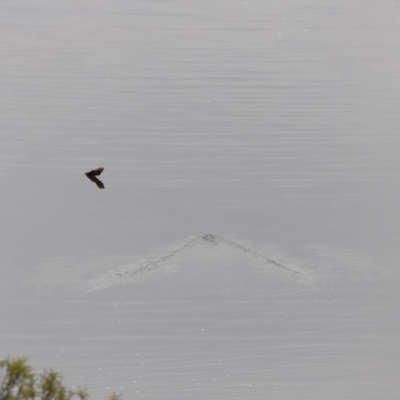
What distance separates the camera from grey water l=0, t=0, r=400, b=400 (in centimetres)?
774

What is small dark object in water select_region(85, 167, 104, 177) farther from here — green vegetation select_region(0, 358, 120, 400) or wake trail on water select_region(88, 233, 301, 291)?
green vegetation select_region(0, 358, 120, 400)

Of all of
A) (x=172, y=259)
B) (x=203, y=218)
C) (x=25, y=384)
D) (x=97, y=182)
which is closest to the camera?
(x=25, y=384)

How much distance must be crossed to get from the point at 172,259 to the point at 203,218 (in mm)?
1354

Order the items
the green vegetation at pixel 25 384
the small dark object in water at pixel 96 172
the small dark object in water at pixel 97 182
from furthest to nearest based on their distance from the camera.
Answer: the small dark object in water at pixel 96 172 < the small dark object in water at pixel 97 182 < the green vegetation at pixel 25 384

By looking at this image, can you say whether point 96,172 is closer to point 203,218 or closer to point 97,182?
point 97,182

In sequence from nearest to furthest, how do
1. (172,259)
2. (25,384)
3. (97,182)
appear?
(25,384), (172,259), (97,182)

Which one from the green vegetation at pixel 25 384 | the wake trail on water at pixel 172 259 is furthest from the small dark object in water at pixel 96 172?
the green vegetation at pixel 25 384

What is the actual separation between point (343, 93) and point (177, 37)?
552 cm

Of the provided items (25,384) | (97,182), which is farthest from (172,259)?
(25,384)

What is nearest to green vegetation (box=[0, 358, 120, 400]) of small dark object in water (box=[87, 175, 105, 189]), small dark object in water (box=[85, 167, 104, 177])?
small dark object in water (box=[87, 175, 105, 189])

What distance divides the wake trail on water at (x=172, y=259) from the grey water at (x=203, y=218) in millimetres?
32

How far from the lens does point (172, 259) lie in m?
9.26

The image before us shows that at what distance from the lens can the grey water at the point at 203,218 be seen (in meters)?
7.74

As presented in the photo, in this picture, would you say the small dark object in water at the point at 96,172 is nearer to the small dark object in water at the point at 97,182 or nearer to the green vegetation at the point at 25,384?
the small dark object in water at the point at 97,182
